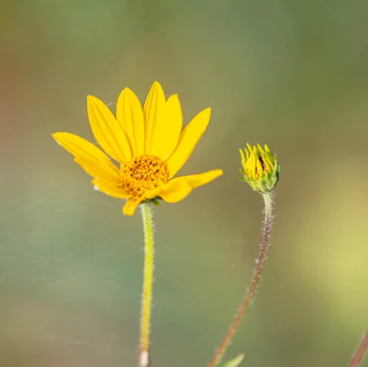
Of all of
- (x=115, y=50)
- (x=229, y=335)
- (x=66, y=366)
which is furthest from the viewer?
(x=115, y=50)

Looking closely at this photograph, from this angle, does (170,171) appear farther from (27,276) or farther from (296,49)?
(296,49)

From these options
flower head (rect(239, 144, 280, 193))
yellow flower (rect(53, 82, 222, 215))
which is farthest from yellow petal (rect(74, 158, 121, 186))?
flower head (rect(239, 144, 280, 193))

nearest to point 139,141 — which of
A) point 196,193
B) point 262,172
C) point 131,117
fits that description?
point 131,117

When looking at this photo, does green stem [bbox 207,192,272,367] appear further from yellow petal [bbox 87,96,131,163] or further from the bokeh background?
the bokeh background

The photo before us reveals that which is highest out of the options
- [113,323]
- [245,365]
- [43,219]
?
Answer: [43,219]

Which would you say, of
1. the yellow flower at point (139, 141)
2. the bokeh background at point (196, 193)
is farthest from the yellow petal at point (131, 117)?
the bokeh background at point (196, 193)

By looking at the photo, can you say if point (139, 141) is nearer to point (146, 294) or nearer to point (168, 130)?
point (168, 130)

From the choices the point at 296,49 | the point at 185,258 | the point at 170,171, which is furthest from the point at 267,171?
the point at 296,49
